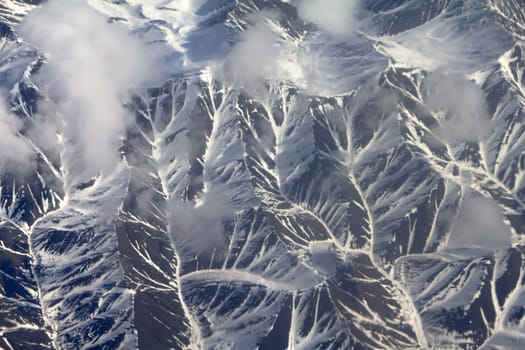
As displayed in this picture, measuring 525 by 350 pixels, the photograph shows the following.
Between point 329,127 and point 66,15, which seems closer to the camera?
point 329,127

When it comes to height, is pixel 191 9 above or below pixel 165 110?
above

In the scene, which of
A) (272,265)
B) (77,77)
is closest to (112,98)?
(77,77)

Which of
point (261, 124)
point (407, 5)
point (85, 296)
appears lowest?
point (85, 296)

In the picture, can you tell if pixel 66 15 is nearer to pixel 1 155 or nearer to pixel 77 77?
pixel 77 77

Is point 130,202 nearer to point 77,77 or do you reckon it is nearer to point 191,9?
point 77,77

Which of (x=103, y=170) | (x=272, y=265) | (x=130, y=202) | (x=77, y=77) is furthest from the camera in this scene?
(x=77, y=77)

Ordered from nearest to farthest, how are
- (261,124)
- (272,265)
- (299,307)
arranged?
(299,307), (272,265), (261,124)
